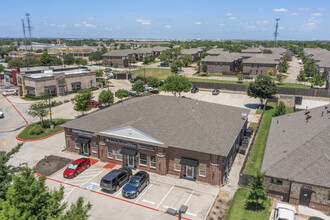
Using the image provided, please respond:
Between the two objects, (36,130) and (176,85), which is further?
(176,85)

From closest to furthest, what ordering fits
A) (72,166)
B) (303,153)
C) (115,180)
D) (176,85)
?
(303,153)
(115,180)
(72,166)
(176,85)

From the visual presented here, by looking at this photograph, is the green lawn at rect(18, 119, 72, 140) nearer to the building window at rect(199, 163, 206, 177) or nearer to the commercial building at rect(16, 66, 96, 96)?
the commercial building at rect(16, 66, 96, 96)

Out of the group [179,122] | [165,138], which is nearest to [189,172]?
[165,138]

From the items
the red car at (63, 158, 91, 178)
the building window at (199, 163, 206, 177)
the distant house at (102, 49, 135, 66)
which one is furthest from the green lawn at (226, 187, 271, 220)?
the distant house at (102, 49, 135, 66)

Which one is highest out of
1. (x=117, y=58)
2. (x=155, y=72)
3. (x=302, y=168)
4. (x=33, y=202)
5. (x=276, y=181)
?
(x=117, y=58)

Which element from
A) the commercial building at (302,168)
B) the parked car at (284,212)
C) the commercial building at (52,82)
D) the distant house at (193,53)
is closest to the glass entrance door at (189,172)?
the commercial building at (302,168)

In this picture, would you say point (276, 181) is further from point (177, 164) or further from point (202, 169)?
A: point (177, 164)

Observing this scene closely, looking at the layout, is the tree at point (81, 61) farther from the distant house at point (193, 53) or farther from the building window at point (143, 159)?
the building window at point (143, 159)
